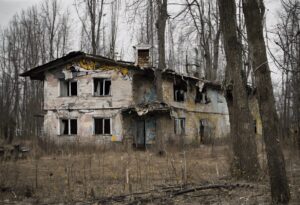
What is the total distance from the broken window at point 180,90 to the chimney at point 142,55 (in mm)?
3185

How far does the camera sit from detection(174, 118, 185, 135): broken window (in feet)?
74.8

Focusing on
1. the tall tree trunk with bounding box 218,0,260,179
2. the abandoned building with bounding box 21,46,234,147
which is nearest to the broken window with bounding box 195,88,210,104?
the abandoned building with bounding box 21,46,234,147

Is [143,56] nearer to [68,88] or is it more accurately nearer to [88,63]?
[88,63]

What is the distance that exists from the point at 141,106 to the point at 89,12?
39.8ft

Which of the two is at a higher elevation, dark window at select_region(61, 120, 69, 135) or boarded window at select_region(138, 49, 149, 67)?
boarded window at select_region(138, 49, 149, 67)

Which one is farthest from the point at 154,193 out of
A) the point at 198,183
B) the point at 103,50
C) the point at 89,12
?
the point at 103,50

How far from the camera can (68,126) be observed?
21.6 m

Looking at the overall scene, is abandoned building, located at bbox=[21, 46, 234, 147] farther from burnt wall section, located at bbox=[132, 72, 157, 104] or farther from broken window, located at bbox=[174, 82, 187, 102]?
broken window, located at bbox=[174, 82, 187, 102]

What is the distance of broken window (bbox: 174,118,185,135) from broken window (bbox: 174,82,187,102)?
1556 mm

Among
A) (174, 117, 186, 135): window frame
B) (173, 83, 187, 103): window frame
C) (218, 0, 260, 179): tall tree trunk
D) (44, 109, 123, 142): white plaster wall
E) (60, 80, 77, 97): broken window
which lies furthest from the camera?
(173, 83, 187, 103): window frame

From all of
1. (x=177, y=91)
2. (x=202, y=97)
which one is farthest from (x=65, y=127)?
(x=202, y=97)

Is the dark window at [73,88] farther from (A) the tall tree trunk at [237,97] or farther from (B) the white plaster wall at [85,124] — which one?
(A) the tall tree trunk at [237,97]

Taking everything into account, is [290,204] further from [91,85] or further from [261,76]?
[91,85]

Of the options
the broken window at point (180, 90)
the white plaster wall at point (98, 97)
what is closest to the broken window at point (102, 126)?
the white plaster wall at point (98, 97)
